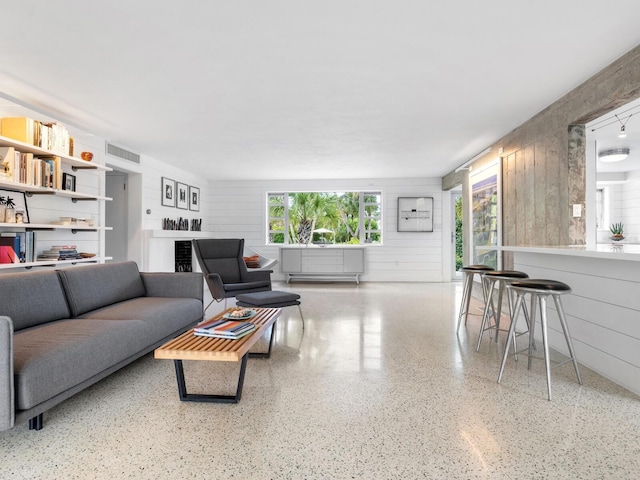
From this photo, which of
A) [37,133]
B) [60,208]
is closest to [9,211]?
[37,133]

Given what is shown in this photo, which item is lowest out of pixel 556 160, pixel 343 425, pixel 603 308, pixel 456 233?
pixel 343 425

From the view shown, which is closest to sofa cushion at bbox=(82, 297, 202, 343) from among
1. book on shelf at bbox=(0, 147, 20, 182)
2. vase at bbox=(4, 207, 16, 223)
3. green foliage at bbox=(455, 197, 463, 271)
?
vase at bbox=(4, 207, 16, 223)

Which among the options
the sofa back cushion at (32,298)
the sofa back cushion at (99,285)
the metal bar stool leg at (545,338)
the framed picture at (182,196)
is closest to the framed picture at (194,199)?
the framed picture at (182,196)

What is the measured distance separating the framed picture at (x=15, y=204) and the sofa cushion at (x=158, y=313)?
1.34m

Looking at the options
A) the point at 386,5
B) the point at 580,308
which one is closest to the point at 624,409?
the point at 580,308

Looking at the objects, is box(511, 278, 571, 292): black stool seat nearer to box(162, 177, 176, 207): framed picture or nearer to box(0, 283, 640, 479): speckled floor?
box(0, 283, 640, 479): speckled floor

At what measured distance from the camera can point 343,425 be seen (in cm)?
194

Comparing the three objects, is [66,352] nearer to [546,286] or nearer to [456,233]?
[546,286]

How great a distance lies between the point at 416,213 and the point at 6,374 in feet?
24.8

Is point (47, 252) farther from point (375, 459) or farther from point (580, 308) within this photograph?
point (580, 308)

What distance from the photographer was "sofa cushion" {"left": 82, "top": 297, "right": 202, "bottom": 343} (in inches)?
106

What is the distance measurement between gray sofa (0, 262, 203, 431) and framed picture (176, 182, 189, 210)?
365cm

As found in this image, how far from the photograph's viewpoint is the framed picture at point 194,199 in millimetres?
7539

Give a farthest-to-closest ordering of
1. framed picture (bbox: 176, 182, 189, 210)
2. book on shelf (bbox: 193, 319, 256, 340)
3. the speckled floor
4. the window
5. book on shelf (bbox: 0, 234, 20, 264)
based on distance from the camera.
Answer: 1. the window
2. framed picture (bbox: 176, 182, 189, 210)
3. book on shelf (bbox: 0, 234, 20, 264)
4. book on shelf (bbox: 193, 319, 256, 340)
5. the speckled floor
